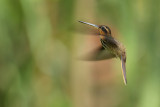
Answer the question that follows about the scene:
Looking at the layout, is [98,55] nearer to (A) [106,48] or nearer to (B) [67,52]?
(A) [106,48]

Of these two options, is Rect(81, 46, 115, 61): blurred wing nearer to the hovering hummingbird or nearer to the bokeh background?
the hovering hummingbird

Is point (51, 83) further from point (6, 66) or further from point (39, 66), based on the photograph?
point (6, 66)

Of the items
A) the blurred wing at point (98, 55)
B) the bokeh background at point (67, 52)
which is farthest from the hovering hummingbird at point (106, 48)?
the bokeh background at point (67, 52)

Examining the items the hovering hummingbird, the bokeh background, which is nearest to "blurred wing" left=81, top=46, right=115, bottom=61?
the hovering hummingbird

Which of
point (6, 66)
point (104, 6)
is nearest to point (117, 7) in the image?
point (104, 6)

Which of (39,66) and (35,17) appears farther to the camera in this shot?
(39,66)

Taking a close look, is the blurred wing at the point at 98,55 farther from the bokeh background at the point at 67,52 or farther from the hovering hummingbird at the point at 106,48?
the bokeh background at the point at 67,52

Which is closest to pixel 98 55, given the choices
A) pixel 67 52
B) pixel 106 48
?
pixel 106 48
